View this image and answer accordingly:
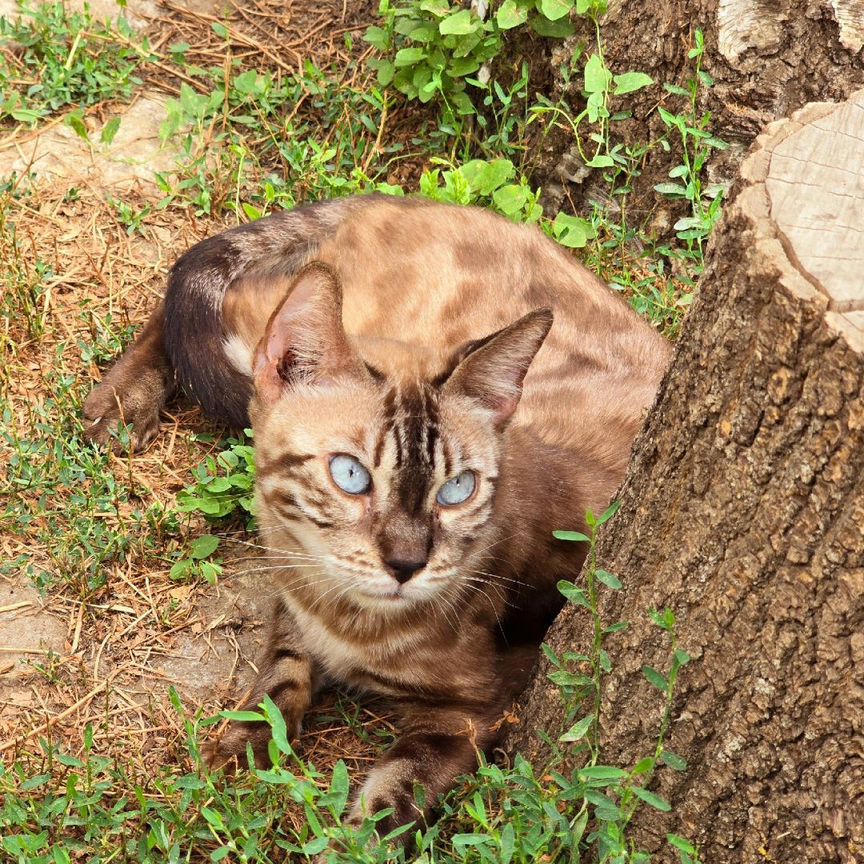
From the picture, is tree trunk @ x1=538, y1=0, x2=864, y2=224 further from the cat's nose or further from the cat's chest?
the cat's nose

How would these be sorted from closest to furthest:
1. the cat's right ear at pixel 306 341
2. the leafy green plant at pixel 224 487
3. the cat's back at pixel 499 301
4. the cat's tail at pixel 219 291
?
the cat's right ear at pixel 306 341 → the cat's back at pixel 499 301 → the leafy green plant at pixel 224 487 → the cat's tail at pixel 219 291

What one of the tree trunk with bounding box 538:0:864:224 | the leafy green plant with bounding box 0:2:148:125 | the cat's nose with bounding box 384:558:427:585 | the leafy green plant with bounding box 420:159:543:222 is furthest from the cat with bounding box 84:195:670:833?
the leafy green plant with bounding box 0:2:148:125

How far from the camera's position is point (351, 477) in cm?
321

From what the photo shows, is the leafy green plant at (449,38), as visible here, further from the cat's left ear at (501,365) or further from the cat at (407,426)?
the cat's left ear at (501,365)

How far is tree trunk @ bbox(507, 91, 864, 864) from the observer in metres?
2.28

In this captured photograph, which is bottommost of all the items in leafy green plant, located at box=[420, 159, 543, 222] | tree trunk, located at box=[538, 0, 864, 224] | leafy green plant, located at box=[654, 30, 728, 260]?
leafy green plant, located at box=[420, 159, 543, 222]

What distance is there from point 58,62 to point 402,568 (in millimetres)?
3615

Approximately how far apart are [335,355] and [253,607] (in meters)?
1.18

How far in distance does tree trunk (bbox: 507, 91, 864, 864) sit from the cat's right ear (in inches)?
34.7

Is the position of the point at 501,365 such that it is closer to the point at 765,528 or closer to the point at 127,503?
the point at 765,528

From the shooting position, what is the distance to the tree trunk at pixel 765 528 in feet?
7.47

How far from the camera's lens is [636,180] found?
5.21 metres

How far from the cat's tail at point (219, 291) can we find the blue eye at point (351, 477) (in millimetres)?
1135

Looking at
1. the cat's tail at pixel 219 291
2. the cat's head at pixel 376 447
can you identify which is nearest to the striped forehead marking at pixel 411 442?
the cat's head at pixel 376 447
